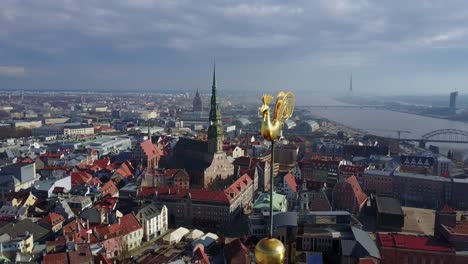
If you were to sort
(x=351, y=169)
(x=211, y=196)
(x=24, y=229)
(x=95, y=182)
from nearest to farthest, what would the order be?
(x=24, y=229), (x=211, y=196), (x=95, y=182), (x=351, y=169)

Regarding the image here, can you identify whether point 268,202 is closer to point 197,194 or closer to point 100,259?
point 197,194

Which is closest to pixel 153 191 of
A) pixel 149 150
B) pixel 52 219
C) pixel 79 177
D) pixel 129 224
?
pixel 129 224

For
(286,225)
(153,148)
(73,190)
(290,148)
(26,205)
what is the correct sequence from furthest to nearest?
(290,148) → (153,148) → (73,190) → (26,205) → (286,225)

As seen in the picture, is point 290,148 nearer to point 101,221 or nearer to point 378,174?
point 378,174

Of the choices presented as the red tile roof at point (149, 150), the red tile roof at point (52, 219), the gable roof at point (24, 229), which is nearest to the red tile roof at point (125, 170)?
the red tile roof at point (149, 150)

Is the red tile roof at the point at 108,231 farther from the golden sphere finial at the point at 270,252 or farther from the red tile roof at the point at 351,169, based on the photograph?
the red tile roof at the point at 351,169

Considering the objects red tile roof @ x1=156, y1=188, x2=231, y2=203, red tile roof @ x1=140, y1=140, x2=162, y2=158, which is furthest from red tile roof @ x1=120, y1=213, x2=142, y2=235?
red tile roof @ x1=140, y1=140, x2=162, y2=158

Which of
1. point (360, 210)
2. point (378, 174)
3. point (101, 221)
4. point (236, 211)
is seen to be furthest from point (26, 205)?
point (378, 174)
